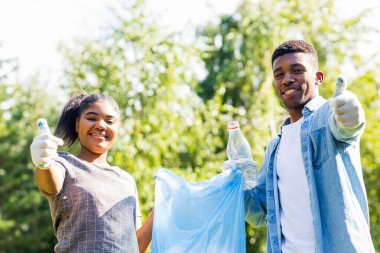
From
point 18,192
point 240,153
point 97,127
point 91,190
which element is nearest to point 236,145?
point 240,153

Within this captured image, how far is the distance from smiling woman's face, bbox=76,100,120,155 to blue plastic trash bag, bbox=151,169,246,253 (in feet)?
1.44

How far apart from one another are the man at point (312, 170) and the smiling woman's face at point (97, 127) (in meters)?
0.85

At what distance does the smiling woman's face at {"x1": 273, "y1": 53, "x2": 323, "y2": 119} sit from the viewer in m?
2.92

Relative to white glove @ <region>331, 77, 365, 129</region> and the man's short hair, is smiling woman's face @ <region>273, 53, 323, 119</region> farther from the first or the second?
white glove @ <region>331, 77, 365, 129</region>

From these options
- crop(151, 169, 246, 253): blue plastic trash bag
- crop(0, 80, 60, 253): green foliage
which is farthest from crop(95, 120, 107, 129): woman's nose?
crop(0, 80, 60, 253): green foliage

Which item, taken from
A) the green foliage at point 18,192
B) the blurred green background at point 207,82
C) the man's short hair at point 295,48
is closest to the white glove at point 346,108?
the man's short hair at point 295,48

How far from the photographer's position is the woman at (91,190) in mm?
2732

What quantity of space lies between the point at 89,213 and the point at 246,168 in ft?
3.13

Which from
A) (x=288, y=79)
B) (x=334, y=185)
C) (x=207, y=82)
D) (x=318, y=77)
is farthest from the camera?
(x=207, y=82)

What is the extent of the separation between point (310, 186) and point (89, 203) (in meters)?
1.05

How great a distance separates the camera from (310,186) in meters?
2.64

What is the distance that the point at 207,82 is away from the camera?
12484 mm

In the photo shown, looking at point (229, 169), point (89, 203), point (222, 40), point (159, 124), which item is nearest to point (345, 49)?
point (222, 40)

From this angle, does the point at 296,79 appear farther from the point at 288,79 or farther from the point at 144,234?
the point at 144,234
